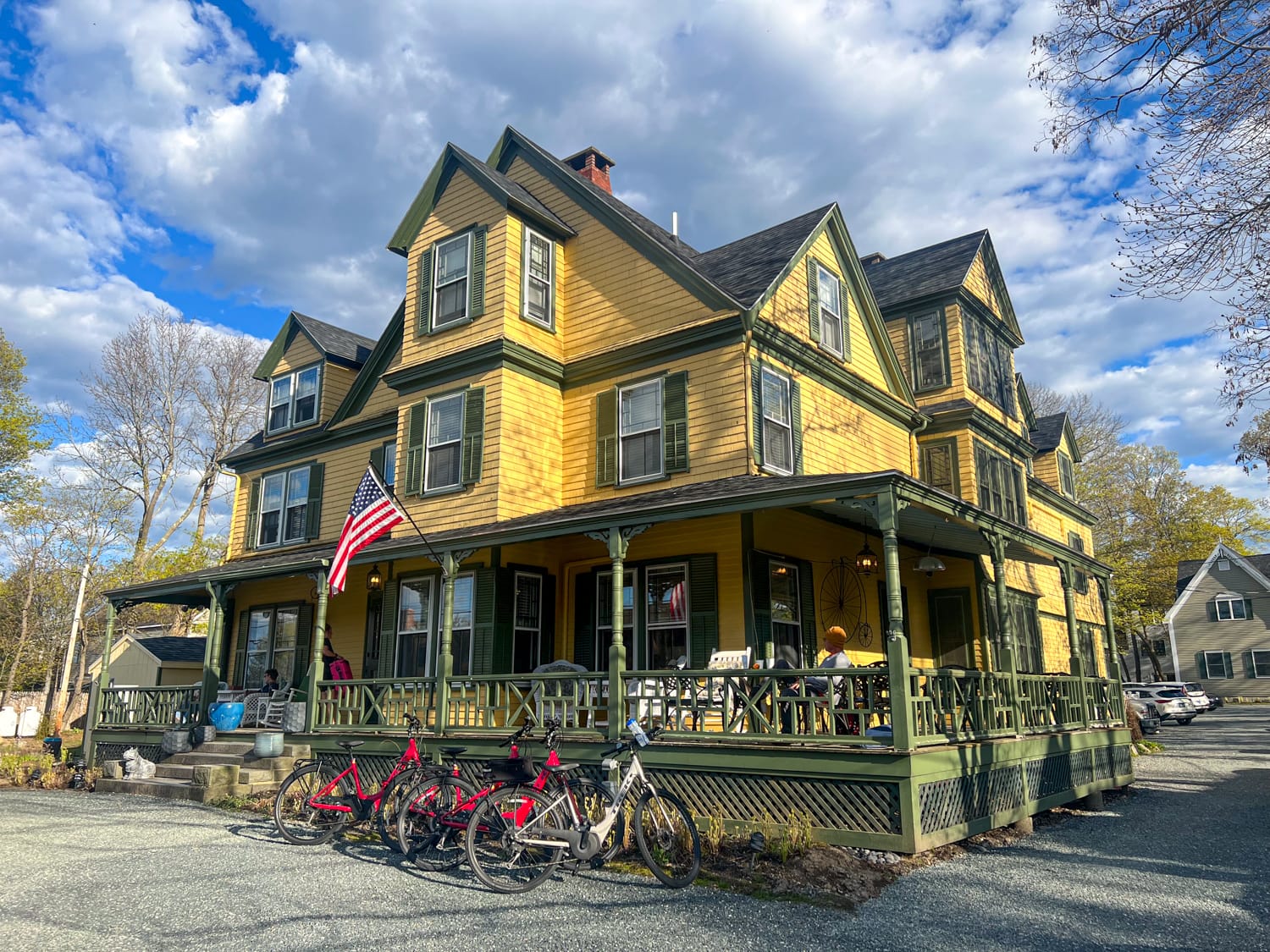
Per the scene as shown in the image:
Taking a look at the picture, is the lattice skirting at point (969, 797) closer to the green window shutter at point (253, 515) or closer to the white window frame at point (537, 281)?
the white window frame at point (537, 281)

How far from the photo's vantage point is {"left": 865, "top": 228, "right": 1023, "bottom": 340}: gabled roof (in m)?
19.5

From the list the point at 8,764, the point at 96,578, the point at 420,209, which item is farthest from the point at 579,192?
the point at 96,578

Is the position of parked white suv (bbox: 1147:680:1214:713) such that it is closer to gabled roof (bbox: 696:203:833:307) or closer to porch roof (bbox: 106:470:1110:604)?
porch roof (bbox: 106:470:1110:604)

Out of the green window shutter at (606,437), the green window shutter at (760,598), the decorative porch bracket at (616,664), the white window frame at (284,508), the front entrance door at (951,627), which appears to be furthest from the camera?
the white window frame at (284,508)

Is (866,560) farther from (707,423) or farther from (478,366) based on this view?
(478,366)

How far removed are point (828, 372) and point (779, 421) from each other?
196cm

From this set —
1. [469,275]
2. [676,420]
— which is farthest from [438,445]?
[676,420]

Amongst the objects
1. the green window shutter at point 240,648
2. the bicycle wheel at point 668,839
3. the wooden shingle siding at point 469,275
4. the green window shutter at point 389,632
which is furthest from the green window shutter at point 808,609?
the green window shutter at point 240,648

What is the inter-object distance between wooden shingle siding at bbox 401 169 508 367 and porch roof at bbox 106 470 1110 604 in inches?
137

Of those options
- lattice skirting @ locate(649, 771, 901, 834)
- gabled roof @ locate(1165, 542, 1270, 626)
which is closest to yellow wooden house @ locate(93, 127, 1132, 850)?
lattice skirting @ locate(649, 771, 901, 834)

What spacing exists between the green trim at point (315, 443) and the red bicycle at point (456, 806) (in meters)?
10.8

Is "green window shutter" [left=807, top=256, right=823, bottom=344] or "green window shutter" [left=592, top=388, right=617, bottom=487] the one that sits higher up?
"green window shutter" [left=807, top=256, right=823, bottom=344]

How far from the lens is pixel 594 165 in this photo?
19281 millimetres

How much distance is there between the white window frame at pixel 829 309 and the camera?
15969 millimetres
